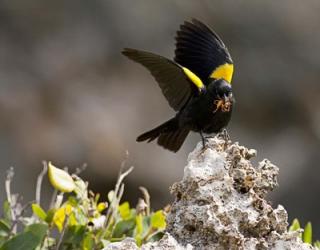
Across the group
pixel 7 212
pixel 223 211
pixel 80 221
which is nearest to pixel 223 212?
pixel 223 211

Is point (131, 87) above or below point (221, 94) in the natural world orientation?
above

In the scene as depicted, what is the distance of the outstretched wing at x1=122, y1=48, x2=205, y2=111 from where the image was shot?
11.4ft

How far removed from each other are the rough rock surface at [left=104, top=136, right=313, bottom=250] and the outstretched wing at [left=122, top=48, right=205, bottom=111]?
1.04m

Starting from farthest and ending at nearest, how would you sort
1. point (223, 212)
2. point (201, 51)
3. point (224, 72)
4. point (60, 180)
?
point (201, 51) → point (224, 72) → point (60, 180) → point (223, 212)

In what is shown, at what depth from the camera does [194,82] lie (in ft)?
11.9

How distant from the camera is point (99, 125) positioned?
9.19 metres

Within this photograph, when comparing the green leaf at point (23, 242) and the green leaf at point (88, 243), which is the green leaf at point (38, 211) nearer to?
the green leaf at point (88, 243)

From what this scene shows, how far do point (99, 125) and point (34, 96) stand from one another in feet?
2.35

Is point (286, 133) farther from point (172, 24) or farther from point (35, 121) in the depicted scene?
point (35, 121)

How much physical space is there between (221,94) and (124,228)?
0.86m

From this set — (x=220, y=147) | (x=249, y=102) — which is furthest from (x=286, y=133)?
(x=220, y=147)

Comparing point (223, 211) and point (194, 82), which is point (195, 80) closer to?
point (194, 82)

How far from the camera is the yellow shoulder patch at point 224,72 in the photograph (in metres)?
3.62

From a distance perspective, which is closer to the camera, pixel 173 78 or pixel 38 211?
pixel 38 211
